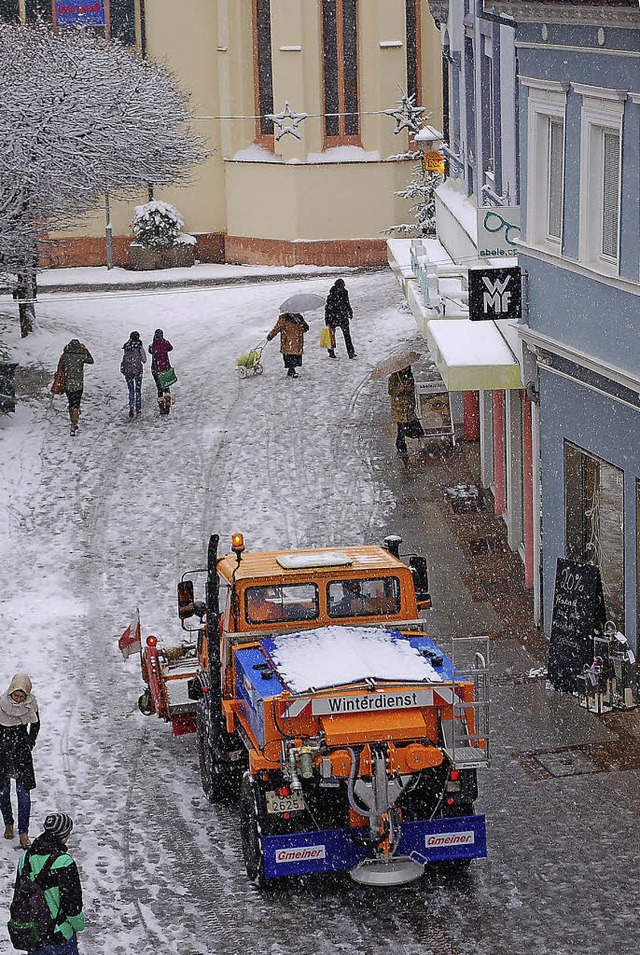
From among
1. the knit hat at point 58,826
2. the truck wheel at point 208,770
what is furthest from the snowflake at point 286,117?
the knit hat at point 58,826

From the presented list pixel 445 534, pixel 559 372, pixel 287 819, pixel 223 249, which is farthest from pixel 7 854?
pixel 223 249

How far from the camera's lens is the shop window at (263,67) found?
4238 cm

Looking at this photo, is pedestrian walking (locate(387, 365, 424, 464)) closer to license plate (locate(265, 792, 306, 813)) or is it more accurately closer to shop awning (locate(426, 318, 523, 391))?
shop awning (locate(426, 318, 523, 391))

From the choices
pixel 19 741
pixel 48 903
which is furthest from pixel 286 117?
pixel 48 903

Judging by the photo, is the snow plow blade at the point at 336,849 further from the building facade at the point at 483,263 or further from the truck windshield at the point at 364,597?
the building facade at the point at 483,263

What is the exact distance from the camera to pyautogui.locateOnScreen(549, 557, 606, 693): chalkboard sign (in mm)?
→ 16953

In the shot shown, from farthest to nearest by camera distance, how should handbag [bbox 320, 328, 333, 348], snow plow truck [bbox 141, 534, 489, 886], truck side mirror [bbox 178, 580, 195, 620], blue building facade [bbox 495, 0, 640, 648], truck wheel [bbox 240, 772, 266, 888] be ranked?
handbag [bbox 320, 328, 333, 348] < blue building facade [bbox 495, 0, 640, 648] < truck side mirror [bbox 178, 580, 195, 620] < truck wheel [bbox 240, 772, 266, 888] < snow plow truck [bbox 141, 534, 489, 886]

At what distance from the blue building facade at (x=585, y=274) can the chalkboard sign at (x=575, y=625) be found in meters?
0.14

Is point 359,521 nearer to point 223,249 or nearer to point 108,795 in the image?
point 108,795

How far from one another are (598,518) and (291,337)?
1383 centimetres

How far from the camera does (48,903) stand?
10.2 m

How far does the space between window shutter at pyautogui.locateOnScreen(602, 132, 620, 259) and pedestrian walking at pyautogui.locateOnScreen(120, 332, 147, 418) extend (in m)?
13.4

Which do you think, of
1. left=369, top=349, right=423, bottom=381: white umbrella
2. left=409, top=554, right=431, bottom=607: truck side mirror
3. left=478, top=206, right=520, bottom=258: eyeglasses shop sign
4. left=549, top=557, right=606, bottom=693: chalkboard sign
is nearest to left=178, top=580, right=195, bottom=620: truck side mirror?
left=409, top=554, right=431, bottom=607: truck side mirror

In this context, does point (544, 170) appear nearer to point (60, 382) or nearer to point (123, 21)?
point (60, 382)
